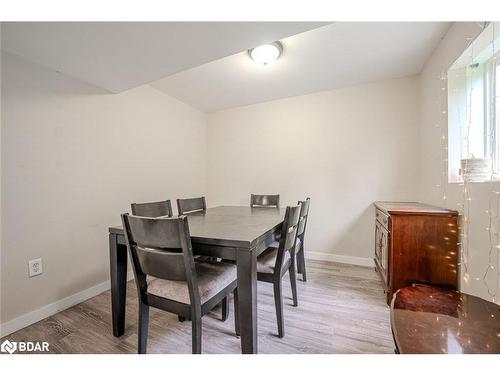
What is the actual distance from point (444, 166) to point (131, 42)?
2506mm

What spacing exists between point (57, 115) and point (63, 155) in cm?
31

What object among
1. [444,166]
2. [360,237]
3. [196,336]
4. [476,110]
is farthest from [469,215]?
[196,336]

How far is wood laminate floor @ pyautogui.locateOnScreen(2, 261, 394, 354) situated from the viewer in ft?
4.67

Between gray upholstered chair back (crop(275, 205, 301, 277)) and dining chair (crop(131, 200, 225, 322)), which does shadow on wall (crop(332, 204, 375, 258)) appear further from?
dining chair (crop(131, 200, 225, 322))

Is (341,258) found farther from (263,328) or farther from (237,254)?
(237,254)

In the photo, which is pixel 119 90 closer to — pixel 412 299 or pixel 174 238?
pixel 174 238

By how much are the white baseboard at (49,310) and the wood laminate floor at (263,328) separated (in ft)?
0.13

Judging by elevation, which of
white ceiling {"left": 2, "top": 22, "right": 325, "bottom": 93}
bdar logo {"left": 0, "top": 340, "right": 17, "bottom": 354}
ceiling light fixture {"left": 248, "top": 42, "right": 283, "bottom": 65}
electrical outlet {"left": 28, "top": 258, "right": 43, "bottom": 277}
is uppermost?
ceiling light fixture {"left": 248, "top": 42, "right": 283, "bottom": 65}

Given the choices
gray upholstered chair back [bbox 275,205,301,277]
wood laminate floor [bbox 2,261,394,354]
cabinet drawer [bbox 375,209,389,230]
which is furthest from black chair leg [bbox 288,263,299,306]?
cabinet drawer [bbox 375,209,389,230]

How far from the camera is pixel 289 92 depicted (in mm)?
2961

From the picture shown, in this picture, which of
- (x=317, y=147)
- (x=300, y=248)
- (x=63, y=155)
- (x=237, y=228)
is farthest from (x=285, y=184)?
(x=63, y=155)

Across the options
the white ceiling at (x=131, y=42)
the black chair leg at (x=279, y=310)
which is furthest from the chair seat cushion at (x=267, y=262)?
the white ceiling at (x=131, y=42)

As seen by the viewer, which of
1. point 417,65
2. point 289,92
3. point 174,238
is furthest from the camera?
point 289,92

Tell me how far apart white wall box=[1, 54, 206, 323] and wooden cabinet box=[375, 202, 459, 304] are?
7.97ft
